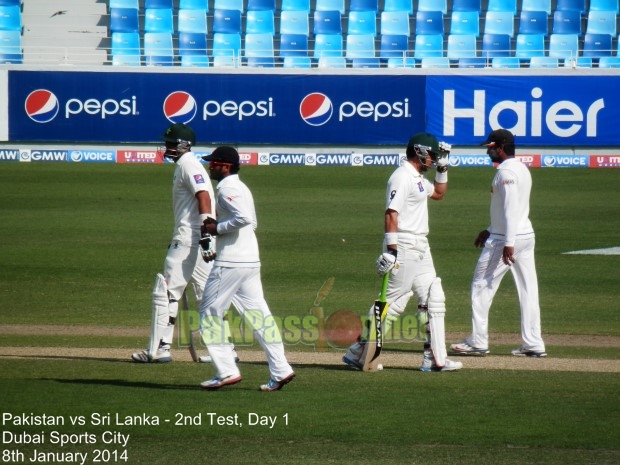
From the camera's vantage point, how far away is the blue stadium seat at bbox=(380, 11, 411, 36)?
3438 centimetres

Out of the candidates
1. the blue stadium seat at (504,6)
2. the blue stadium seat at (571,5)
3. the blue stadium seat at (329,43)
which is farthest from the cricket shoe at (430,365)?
the blue stadium seat at (571,5)

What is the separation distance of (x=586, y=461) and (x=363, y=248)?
38.7 feet

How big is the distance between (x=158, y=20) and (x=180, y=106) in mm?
6478

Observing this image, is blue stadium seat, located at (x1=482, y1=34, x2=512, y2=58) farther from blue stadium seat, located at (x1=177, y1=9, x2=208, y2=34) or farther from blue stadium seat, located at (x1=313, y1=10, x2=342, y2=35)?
blue stadium seat, located at (x1=177, y1=9, x2=208, y2=34)

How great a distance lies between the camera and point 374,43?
34.6m

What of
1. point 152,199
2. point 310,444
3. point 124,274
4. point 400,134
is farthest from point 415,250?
point 400,134

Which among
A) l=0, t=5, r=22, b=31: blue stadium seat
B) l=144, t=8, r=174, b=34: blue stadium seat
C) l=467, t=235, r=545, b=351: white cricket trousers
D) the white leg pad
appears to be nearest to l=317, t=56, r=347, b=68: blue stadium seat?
l=144, t=8, r=174, b=34: blue stadium seat

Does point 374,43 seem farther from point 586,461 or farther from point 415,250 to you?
point 586,461

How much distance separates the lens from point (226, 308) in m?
8.41

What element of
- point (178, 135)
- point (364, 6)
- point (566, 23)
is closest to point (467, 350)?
point (178, 135)

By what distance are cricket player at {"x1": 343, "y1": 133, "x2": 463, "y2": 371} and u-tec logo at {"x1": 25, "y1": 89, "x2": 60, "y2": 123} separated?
71.4 ft

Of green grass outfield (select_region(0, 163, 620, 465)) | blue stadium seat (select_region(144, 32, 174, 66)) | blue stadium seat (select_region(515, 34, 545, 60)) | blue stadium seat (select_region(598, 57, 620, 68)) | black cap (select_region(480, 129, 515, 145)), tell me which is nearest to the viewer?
green grass outfield (select_region(0, 163, 620, 465))

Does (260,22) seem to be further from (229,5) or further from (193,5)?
(193,5)

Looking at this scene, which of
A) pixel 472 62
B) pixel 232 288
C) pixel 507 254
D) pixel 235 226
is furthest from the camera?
pixel 472 62
